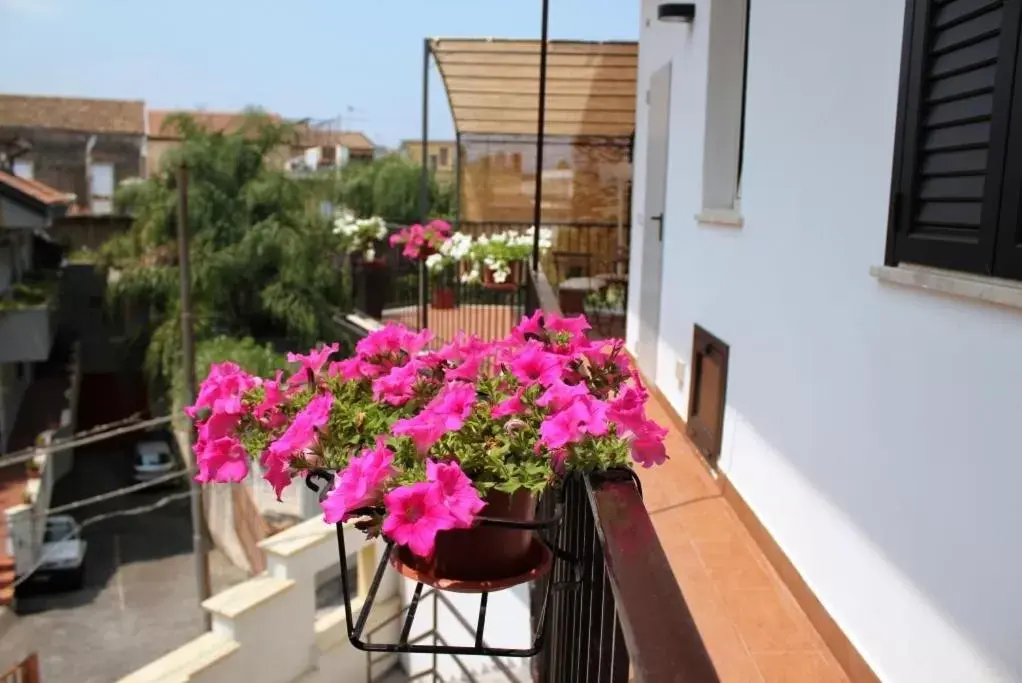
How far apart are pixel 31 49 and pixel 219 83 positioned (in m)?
7.09

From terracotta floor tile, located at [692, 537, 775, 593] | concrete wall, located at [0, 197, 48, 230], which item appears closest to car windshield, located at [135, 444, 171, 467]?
concrete wall, located at [0, 197, 48, 230]

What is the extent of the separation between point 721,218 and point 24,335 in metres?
16.4

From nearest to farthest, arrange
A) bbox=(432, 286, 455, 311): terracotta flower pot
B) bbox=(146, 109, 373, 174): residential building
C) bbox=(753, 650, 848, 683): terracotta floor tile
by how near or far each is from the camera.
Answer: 1. bbox=(753, 650, 848, 683): terracotta floor tile
2. bbox=(432, 286, 455, 311): terracotta flower pot
3. bbox=(146, 109, 373, 174): residential building

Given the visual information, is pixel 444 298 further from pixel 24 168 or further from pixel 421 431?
pixel 24 168

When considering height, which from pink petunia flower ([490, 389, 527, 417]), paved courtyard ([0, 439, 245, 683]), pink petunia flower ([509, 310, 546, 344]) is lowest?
paved courtyard ([0, 439, 245, 683])

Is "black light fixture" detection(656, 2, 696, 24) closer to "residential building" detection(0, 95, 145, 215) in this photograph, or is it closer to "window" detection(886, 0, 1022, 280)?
"window" detection(886, 0, 1022, 280)

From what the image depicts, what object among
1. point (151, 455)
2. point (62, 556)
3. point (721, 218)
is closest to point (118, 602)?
point (62, 556)

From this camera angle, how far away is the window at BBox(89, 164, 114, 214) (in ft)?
91.1

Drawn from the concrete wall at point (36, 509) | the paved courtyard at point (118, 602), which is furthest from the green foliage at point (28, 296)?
the paved courtyard at point (118, 602)

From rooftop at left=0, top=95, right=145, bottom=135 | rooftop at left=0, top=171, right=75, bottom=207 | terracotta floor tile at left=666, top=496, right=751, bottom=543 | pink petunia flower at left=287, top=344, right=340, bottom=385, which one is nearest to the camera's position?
pink petunia flower at left=287, top=344, right=340, bottom=385

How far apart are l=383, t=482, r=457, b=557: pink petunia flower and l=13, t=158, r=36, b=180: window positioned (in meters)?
26.2

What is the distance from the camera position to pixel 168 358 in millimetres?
17281

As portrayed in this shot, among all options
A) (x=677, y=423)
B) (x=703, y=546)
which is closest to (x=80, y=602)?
(x=677, y=423)

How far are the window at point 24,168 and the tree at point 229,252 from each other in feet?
22.4
